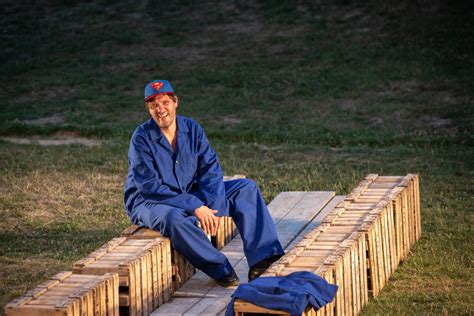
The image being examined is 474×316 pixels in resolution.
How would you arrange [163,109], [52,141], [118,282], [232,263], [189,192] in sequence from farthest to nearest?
[52,141], [232,263], [189,192], [163,109], [118,282]

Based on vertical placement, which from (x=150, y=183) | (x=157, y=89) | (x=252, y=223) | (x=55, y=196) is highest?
(x=157, y=89)

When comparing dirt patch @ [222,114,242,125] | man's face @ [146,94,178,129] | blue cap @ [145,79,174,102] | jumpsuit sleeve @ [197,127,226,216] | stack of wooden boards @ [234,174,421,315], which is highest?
blue cap @ [145,79,174,102]

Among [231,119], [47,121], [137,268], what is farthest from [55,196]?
[47,121]

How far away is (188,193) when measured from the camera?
7309mm

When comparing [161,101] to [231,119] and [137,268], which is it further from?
[231,119]

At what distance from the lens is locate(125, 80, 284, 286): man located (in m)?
6.91

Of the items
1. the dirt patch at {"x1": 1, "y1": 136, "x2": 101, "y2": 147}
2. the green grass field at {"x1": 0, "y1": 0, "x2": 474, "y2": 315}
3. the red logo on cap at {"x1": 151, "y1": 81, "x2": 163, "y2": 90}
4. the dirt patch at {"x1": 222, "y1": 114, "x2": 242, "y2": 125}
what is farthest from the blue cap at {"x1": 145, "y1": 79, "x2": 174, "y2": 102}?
the dirt patch at {"x1": 222, "y1": 114, "x2": 242, "y2": 125}

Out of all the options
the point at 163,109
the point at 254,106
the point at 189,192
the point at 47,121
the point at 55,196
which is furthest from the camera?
the point at 254,106

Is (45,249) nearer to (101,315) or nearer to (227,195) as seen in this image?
(227,195)

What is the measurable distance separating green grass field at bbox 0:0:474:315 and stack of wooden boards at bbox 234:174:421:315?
18 cm

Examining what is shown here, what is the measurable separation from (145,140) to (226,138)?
7.59 metres

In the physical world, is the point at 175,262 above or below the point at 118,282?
below

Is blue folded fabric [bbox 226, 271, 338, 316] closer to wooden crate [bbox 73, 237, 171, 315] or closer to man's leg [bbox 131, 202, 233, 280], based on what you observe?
wooden crate [bbox 73, 237, 171, 315]

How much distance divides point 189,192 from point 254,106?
31.8 ft
